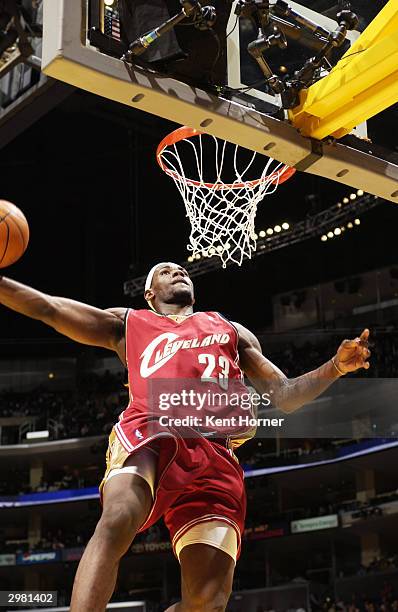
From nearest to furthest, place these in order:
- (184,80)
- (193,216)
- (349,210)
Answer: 1. (184,80)
2. (193,216)
3. (349,210)

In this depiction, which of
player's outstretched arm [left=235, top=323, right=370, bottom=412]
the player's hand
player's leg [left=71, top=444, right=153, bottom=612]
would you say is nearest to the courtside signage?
player's outstretched arm [left=235, top=323, right=370, bottom=412]

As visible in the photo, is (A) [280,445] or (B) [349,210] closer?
(B) [349,210]

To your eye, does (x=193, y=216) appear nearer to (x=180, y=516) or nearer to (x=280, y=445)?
(x=180, y=516)

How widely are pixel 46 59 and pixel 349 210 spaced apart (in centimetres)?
1205

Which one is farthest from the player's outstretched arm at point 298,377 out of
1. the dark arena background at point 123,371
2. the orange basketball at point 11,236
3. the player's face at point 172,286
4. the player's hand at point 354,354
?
the dark arena background at point 123,371

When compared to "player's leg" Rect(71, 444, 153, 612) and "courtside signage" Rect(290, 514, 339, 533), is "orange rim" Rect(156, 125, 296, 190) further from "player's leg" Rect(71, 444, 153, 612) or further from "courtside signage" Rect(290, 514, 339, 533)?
"courtside signage" Rect(290, 514, 339, 533)

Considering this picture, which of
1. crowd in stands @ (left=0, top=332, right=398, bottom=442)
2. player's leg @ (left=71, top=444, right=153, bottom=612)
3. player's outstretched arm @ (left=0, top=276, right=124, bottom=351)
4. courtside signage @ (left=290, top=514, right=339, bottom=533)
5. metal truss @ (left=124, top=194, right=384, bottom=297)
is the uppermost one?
metal truss @ (left=124, top=194, right=384, bottom=297)

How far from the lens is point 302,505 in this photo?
22.9 meters

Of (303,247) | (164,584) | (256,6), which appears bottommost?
(164,584)

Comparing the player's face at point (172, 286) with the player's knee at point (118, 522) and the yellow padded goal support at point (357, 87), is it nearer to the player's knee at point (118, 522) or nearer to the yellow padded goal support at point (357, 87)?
the yellow padded goal support at point (357, 87)

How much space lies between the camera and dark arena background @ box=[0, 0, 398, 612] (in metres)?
17.7

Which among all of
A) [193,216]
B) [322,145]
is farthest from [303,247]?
[322,145]

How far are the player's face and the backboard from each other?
2.93ft

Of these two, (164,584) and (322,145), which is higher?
(322,145)
